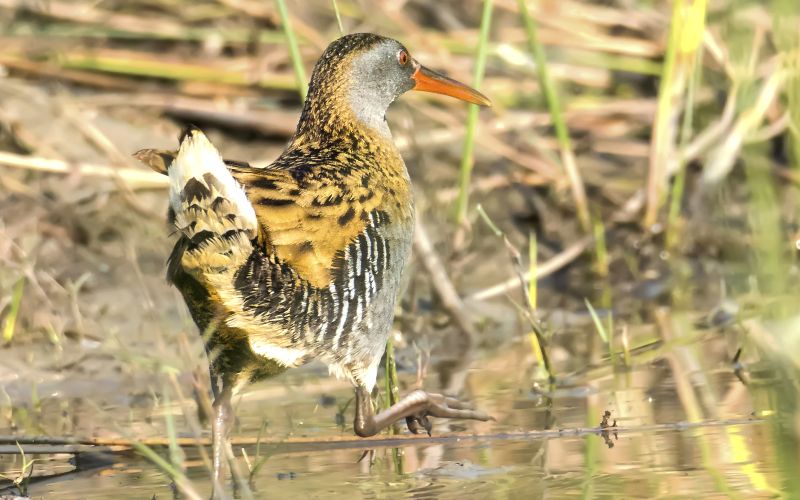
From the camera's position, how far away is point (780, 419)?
116 inches

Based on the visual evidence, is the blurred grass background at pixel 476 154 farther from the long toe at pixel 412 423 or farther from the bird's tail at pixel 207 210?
the bird's tail at pixel 207 210

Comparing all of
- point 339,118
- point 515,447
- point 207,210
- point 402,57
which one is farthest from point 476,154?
point 207,210

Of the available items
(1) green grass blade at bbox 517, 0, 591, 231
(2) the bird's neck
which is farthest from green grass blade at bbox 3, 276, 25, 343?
(1) green grass blade at bbox 517, 0, 591, 231

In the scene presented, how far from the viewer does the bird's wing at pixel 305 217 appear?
142 inches

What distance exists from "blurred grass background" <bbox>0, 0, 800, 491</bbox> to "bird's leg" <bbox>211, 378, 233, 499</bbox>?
1269 millimetres

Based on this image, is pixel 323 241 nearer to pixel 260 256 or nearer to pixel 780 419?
pixel 260 256

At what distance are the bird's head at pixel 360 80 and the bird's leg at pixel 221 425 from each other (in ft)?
3.22

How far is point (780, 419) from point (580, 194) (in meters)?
3.63

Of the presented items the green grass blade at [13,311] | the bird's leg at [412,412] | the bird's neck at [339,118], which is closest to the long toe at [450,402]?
the bird's leg at [412,412]

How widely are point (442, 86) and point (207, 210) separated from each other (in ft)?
6.12

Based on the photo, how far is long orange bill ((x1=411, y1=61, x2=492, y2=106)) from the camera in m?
4.91

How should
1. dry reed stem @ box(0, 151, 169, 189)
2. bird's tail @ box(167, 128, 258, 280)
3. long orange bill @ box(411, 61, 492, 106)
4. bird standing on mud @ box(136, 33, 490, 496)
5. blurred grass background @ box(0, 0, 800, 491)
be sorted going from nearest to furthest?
1. bird's tail @ box(167, 128, 258, 280)
2. bird standing on mud @ box(136, 33, 490, 496)
3. long orange bill @ box(411, 61, 492, 106)
4. blurred grass background @ box(0, 0, 800, 491)
5. dry reed stem @ box(0, 151, 169, 189)

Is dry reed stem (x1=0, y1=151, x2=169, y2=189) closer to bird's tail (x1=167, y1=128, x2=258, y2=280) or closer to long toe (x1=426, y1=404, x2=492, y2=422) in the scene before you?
long toe (x1=426, y1=404, x2=492, y2=422)

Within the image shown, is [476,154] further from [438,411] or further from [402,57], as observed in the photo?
[438,411]
